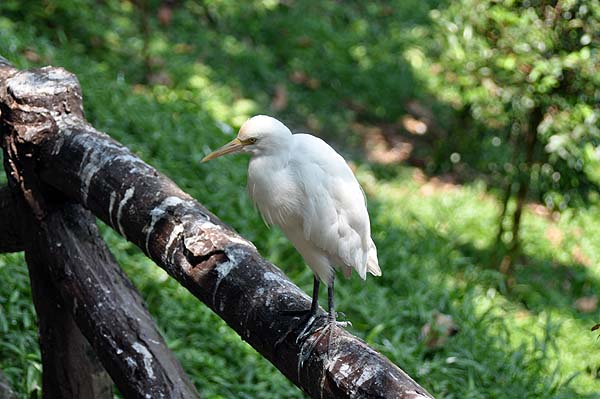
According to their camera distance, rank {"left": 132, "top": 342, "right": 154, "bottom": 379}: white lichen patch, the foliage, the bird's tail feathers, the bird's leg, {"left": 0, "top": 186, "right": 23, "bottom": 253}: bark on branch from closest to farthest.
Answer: the bird's leg < {"left": 132, "top": 342, "right": 154, "bottom": 379}: white lichen patch < the bird's tail feathers < {"left": 0, "top": 186, "right": 23, "bottom": 253}: bark on branch < the foliage

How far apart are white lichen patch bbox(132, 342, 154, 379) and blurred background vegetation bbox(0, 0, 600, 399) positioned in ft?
3.45

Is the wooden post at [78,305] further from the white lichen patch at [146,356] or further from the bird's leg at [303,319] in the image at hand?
the bird's leg at [303,319]

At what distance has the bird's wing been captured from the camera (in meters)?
2.53

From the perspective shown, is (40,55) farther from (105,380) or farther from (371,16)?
(371,16)

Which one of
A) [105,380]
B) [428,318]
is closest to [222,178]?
[428,318]

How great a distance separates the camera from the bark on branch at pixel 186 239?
219cm

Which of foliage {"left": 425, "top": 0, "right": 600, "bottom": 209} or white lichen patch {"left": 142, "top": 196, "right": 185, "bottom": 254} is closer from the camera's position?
white lichen patch {"left": 142, "top": 196, "right": 185, "bottom": 254}

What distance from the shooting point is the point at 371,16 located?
9.50 m

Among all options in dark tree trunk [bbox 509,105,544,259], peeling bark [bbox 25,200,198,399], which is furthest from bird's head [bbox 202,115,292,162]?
dark tree trunk [bbox 509,105,544,259]

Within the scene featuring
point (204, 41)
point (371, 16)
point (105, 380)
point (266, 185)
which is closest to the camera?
point (266, 185)

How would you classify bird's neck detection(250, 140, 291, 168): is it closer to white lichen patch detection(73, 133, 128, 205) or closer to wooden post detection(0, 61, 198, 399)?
white lichen patch detection(73, 133, 128, 205)

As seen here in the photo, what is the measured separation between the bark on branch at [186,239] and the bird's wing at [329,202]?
0.65 feet

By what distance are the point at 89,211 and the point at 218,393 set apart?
131 cm

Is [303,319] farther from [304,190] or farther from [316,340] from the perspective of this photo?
[304,190]
